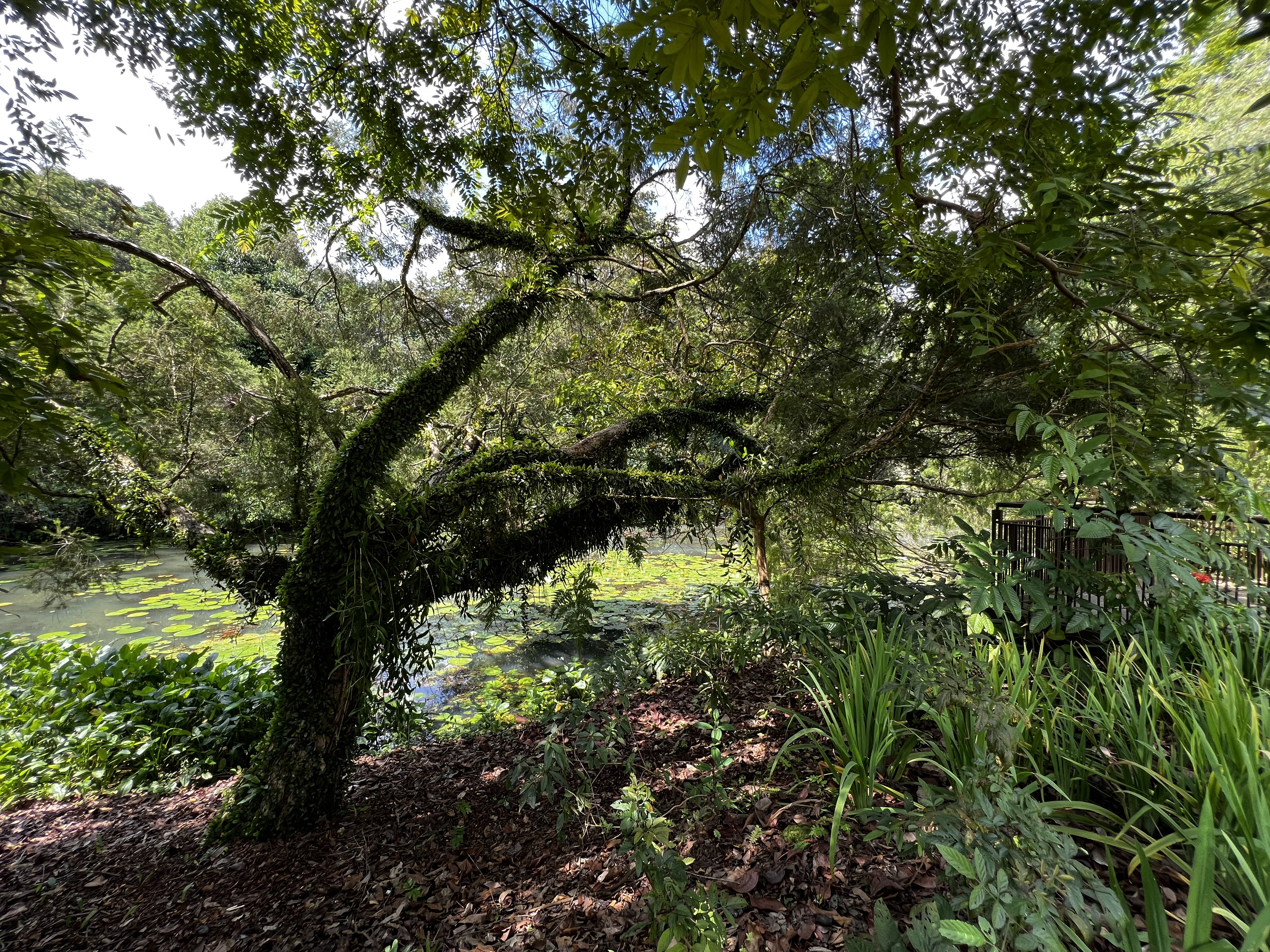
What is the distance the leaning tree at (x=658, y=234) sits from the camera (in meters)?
1.39

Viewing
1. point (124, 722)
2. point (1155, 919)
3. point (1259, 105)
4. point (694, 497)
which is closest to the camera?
point (1259, 105)

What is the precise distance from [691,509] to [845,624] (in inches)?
47.2

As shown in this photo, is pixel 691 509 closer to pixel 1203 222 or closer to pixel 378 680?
pixel 378 680

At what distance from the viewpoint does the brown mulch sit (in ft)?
5.52

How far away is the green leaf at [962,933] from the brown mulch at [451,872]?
25.1 inches

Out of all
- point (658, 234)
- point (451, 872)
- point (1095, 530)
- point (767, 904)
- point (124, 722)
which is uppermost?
point (658, 234)

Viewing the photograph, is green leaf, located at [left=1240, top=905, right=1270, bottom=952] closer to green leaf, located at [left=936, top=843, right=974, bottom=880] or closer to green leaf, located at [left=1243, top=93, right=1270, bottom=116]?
green leaf, located at [left=936, top=843, right=974, bottom=880]

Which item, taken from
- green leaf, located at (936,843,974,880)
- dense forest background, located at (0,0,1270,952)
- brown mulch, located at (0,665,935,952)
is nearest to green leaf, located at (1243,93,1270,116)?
dense forest background, located at (0,0,1270,952)

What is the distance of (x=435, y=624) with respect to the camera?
6137mm

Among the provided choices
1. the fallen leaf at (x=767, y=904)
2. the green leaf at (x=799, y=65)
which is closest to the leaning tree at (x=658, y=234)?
the green leaf at (x=799, y=65)

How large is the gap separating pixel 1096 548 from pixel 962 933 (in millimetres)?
2753

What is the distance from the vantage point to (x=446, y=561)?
2.69 meters

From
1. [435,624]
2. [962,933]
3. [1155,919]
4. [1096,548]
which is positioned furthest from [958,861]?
[435,624]

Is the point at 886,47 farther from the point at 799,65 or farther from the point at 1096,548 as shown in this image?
the point at 1096,548
